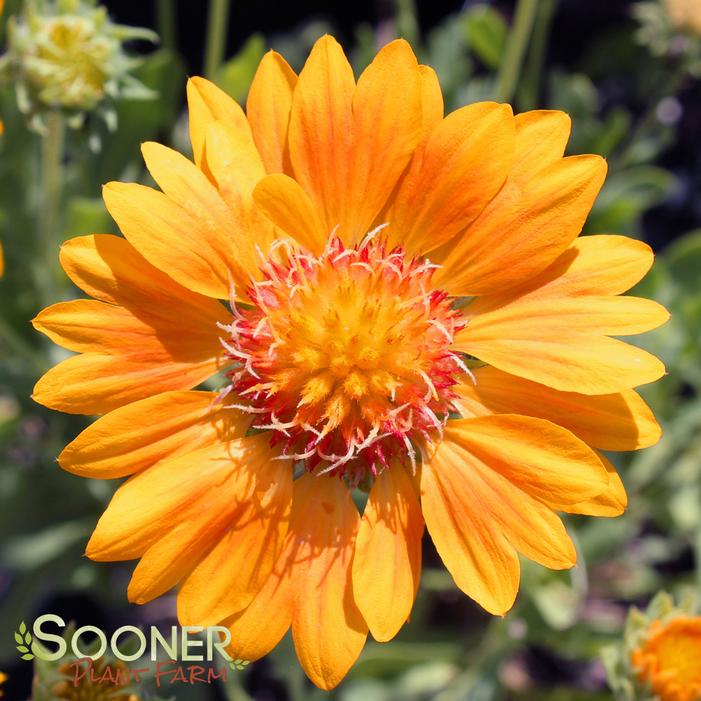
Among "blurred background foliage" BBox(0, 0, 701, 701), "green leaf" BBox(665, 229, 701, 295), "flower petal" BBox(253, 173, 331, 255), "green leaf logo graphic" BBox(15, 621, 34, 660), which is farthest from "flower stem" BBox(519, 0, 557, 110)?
"green leaf logo graphic" BBox(15, 621, 34, 660)

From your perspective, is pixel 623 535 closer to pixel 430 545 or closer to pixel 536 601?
pixel 536 601

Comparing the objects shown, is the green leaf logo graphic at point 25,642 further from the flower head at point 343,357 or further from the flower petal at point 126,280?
the flower petal at point 126,280

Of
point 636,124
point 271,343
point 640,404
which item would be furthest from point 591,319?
point 636,124

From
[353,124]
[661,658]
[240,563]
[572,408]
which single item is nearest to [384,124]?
[353,124]

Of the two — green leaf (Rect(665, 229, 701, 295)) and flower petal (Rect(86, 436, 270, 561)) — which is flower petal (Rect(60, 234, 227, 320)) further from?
green leaf (Rect(665, 229, 701, 295))

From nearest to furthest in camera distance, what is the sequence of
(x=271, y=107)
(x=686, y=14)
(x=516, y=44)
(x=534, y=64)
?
(x=271, y=107) < (x=516, y=44) < (x=686, y=14) < (x=534, y=64)

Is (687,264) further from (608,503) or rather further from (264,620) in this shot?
(264,620)
